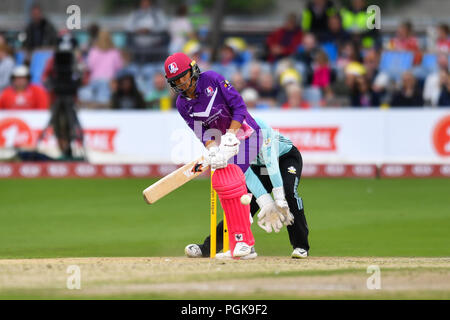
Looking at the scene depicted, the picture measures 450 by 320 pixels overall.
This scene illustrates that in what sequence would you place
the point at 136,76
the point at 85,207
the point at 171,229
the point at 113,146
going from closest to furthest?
the point at 171,229, the point at 85,207, the point at 113,146, the point at 136,76

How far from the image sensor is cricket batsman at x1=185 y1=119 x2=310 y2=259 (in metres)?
7.90

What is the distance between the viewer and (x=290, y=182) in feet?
27.0

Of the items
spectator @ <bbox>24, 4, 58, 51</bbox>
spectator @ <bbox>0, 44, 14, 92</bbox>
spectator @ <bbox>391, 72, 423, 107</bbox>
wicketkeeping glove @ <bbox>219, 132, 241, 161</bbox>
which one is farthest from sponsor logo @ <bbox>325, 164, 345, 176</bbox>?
wicketkeeping glove @ <bbox>219, 132, 241, 161</bbox>

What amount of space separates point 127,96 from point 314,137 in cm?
325

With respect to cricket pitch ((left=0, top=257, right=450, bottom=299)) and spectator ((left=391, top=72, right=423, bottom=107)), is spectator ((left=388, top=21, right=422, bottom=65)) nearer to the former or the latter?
spectator ((left=391, top=72, right=423, bottom=107))

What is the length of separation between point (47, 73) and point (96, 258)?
909 centimetres

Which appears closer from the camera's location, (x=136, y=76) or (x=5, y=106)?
(x=5, y=106)

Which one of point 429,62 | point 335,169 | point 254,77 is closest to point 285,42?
point 254,77

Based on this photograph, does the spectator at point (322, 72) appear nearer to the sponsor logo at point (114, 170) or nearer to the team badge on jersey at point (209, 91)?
the sponsor logo at point (114, 170)

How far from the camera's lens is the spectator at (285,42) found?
18.3m

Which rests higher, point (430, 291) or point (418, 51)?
point (418, 51)

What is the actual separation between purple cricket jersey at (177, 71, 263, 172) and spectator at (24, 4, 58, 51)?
10909mm

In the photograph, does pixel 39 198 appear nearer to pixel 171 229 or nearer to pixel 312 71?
pixel 171 229

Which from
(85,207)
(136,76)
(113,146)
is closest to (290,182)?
(85,207)
